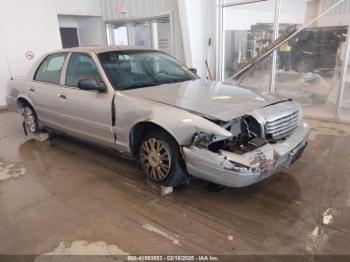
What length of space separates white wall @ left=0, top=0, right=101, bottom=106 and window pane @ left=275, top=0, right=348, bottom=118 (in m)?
6.02

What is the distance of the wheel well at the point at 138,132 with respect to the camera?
9.07 feet

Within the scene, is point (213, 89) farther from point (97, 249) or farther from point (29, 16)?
point (29, 16)

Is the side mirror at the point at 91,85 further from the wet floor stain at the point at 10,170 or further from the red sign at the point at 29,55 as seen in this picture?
the red sign at the point at 29,55

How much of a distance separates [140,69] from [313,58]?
13.5 feet

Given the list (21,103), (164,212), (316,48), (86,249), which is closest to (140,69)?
(164,212)

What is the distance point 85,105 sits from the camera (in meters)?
3.28

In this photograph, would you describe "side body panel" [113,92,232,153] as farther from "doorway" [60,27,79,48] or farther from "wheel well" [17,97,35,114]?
→ "doorway" [60,27,79,48]

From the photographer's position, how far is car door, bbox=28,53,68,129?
381 cm

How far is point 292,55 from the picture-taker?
605cm

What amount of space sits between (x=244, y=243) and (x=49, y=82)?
10.9 feet

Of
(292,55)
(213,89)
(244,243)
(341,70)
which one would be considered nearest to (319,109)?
(341,70)

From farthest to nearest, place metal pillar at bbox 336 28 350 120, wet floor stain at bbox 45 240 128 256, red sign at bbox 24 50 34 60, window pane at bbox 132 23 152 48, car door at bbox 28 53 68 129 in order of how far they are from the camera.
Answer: window pane at bbox 132 23 152 48 < red sign at bbox 24 50 34 60 < metal pillar at bbox 336 28 350 120 < car door at bbox 28 53 68 129 < wet floor stain at bbox 45 240 128 256

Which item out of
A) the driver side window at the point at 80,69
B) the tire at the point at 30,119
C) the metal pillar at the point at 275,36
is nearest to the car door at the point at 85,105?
the driver side window at the point at 80,69

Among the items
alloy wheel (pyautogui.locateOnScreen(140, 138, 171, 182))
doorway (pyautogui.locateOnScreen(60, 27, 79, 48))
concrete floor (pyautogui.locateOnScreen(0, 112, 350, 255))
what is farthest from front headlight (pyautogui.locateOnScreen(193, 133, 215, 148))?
doorway (pyautogui.locateOnScreen(60, 27, 79, 48))
